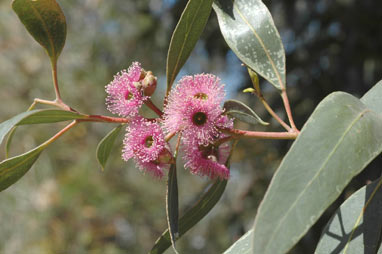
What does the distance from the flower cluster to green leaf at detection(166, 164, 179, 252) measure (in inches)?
0.9

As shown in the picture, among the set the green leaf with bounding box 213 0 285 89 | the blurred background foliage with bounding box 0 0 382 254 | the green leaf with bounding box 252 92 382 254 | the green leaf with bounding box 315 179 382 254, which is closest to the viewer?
the green leaf with bounding box 252 92 382 254

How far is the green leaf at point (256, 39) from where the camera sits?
2.51 feet

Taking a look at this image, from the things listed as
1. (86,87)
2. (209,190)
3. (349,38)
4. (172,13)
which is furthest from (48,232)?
Answer: (209,190)

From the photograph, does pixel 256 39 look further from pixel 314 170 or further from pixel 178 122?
pixel 314 170

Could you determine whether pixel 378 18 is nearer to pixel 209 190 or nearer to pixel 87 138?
pixel 209 190

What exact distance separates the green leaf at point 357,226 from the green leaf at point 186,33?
0.33m

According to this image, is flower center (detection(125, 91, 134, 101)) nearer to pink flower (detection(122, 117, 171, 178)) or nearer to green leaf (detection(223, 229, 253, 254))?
pink flower (detection(122, 117, 171, 178))

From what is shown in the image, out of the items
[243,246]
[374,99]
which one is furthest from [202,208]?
[374,99]

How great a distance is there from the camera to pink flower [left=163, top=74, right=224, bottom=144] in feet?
2.25

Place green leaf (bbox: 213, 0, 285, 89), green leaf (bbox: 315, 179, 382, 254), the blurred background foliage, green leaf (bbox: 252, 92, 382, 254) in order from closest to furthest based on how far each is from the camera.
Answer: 1. green leaf (bbox: 252, 92, 382, 254)
2. green leaf (bbox: 315, 179, 382, 254)
3. green leaf (bbox: 213, 0, 285, 89)
4. the blurred background foliage

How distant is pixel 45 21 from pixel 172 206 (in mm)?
380

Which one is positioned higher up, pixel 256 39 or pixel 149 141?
pixel 256 39

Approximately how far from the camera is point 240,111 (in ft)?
2.23

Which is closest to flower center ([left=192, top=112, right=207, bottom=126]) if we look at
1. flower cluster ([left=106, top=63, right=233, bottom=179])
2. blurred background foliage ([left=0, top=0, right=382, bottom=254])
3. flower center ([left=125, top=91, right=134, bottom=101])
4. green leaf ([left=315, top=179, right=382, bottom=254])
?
flower cluster ([left=106, top=63, right=233, bottom=179])
